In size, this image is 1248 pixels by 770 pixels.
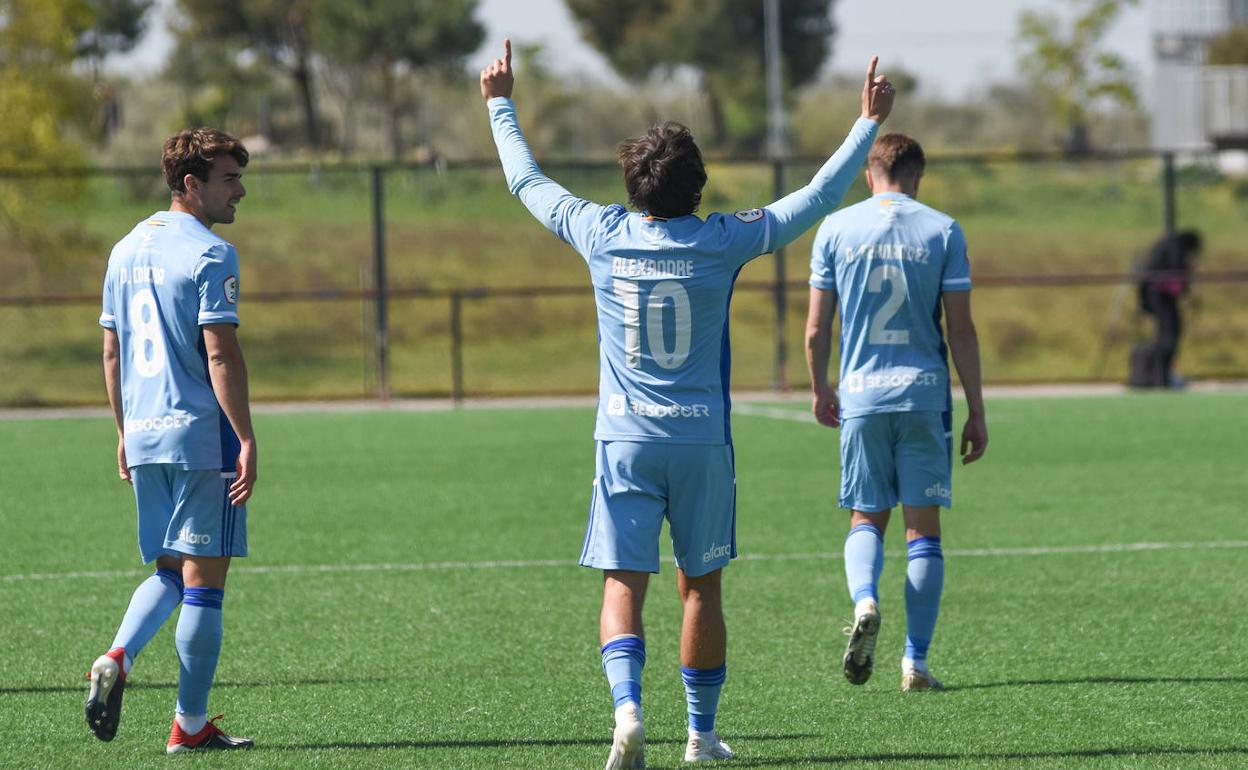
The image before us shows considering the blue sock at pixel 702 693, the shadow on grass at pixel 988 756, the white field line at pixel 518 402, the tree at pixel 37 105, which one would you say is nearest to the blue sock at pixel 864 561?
the shadow on grass at pixel 988 756

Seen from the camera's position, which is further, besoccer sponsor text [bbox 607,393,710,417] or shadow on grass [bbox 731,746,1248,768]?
shadow on grass [bbox 731,746,1248,768]

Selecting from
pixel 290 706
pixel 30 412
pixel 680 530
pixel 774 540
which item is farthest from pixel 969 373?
pixel 30 412

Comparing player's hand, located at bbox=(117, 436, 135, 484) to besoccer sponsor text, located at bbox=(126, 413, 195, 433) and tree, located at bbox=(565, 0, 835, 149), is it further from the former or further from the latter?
tree, located at bbox=(565, 0, 835, 149)

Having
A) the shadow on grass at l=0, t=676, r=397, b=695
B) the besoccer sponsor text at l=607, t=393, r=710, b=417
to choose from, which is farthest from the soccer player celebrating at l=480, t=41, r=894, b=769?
the shadow on grass at l=0, t=676, r=397, b=695

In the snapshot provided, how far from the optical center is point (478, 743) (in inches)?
203

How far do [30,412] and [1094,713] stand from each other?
15.8 meters

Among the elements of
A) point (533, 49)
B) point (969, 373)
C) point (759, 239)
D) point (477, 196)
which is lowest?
point (969, 373)

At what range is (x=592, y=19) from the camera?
177 ft

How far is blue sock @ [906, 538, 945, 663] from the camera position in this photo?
590cm

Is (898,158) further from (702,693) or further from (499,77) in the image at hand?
(702,693)

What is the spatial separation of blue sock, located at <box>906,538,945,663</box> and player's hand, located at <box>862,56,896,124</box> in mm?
1757

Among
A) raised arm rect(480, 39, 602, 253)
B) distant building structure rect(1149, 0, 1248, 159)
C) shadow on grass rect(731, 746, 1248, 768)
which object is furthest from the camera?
distant building structure rect(1149, 0, 1248, 159)

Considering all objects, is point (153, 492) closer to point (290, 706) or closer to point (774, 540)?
point (290, 706)

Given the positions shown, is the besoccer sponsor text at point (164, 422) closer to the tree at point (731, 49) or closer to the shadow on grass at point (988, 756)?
the shadow on grass at point (988, 756)
